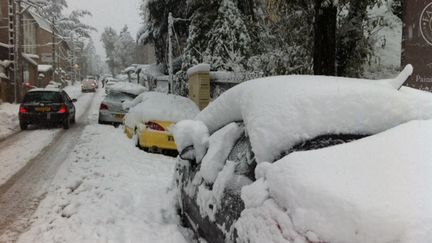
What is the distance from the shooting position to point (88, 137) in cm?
1395

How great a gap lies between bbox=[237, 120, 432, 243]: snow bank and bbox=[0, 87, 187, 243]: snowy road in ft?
7.98

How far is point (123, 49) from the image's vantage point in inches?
3297

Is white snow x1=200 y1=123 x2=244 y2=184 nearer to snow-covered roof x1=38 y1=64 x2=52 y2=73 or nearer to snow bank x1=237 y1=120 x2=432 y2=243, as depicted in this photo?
snow bank x1=237 y1=120 x2=432 y2=243

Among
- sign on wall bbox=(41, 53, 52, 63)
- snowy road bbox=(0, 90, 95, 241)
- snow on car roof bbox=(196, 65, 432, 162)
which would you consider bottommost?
snowy road bbox=(0, 90, 95, 241)

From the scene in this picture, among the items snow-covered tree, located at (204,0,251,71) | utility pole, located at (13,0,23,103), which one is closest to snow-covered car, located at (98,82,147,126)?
snow-covered tree, located at (204,0,251,71)

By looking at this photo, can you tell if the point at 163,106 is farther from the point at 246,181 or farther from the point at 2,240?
the point at 246,181

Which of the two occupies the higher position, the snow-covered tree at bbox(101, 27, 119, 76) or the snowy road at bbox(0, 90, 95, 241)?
the snow-covered tree at bbox(101, 27, 119, 76)

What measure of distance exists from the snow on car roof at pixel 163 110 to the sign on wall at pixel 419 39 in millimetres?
6147

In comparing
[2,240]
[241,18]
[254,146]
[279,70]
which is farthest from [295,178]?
[241,18]

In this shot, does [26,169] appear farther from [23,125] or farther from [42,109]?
[23,125]

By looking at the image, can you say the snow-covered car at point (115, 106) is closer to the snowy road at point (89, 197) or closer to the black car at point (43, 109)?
the black car at point (43, 109)

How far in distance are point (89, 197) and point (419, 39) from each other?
4987mm

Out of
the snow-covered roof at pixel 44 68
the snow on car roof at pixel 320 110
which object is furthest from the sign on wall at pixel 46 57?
the snow on car roof at pixel 320 110

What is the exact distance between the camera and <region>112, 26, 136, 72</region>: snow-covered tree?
8281 cm
